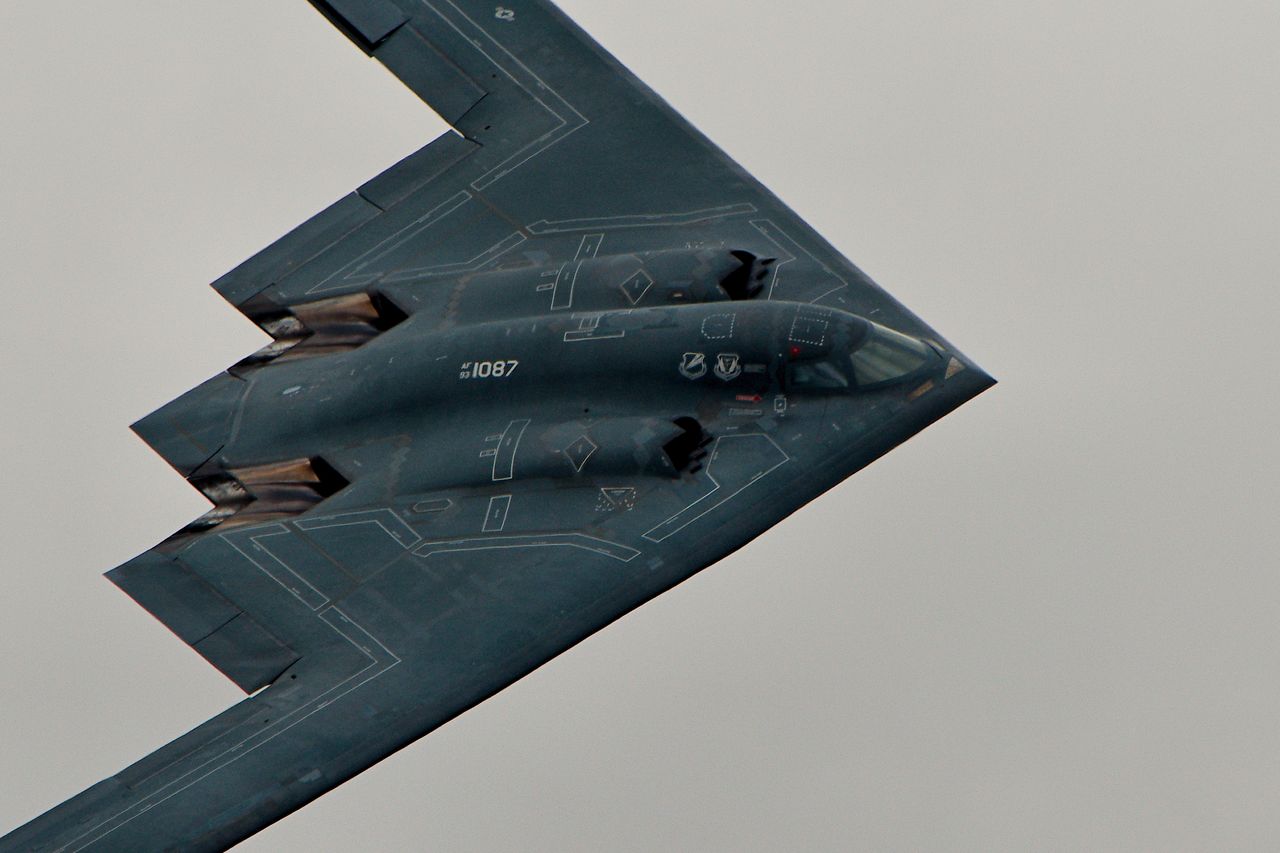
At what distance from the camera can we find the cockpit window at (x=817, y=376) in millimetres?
37469

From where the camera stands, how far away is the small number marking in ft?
126

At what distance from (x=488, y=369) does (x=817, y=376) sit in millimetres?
4240

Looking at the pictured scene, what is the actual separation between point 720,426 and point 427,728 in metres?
5.39

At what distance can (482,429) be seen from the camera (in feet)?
125

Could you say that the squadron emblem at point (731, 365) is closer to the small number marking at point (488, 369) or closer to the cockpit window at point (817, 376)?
the cockpit window at point (817, 376)

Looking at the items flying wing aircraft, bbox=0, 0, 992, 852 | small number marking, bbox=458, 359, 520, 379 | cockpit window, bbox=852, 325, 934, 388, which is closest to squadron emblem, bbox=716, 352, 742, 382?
flying wing aircraft, bbox=0, 0, 992, 852

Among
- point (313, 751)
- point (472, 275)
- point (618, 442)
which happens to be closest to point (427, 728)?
point (313, 751)

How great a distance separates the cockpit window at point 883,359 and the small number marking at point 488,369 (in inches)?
173

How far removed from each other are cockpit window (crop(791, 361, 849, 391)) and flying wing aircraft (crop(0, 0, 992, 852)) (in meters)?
0.03

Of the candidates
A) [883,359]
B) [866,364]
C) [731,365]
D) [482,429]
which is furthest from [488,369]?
[883,359]

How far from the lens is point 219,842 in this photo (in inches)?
1373

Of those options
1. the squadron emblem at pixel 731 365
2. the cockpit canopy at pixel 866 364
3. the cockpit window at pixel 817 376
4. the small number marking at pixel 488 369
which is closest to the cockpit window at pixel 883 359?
the cockpit canopy at pixel 866 364

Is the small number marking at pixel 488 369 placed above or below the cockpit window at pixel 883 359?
below

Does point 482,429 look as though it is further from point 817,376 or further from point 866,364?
point 866,364
